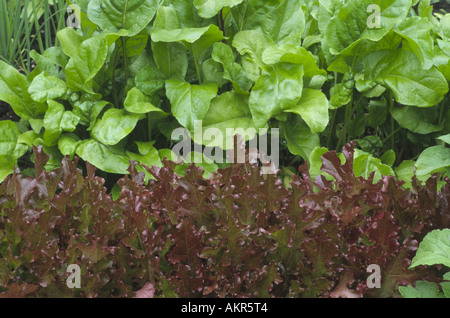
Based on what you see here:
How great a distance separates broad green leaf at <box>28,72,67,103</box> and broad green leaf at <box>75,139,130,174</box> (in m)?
0.26

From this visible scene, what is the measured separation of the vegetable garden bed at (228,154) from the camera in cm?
155

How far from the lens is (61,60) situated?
286 centimetres

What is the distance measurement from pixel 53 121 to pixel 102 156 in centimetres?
27

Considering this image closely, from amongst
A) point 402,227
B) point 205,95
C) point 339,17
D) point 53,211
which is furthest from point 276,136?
point 53,211

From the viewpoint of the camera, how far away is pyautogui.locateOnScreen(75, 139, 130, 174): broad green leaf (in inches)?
97.3

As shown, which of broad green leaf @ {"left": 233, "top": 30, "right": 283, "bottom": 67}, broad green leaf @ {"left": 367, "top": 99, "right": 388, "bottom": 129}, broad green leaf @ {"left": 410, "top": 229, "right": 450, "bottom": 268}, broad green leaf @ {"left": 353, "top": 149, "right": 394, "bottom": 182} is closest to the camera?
broad green leaf @ {"left": 410, "top": 229, "right": 450, "bottom": 268}

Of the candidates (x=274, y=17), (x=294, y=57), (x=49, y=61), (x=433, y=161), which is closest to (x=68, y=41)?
(x=49, y=61)

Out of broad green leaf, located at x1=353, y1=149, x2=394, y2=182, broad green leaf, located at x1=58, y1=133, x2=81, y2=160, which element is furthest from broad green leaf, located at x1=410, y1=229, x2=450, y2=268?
broad green leaf, located at x1=58, y1=133, x2=81, y2=160

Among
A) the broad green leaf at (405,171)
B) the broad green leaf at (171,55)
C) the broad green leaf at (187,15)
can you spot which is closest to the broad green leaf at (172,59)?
the broad green leaf at (171,55)

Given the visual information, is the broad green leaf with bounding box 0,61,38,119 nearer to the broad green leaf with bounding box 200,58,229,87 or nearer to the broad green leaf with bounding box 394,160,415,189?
Answer: the broad green leaf with bounding box 200,58,229,87

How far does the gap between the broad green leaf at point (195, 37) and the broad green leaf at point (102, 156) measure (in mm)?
541

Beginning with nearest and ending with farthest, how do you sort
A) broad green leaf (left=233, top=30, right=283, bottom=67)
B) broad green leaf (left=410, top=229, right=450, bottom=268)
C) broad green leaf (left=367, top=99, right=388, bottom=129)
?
broad green leaf (left=410, top=229, right=450, bottom=268)
broad green leaf (left=233, top=30, right=283, bottom=67)
broad green leaf (left=367, top=99, right=388, bottom=129)

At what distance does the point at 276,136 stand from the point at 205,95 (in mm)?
400

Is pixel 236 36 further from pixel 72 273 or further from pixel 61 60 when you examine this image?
pixel 72 273
